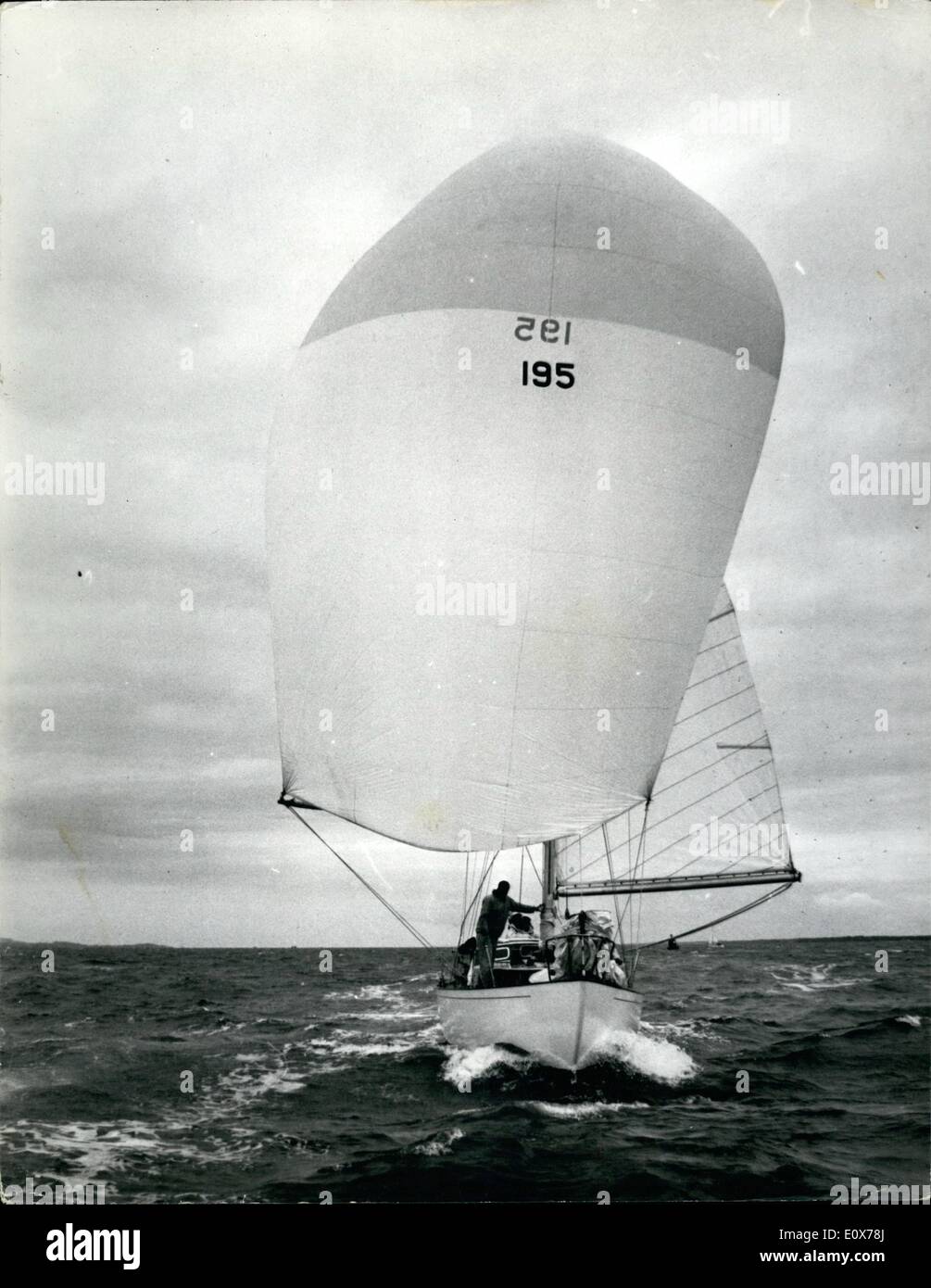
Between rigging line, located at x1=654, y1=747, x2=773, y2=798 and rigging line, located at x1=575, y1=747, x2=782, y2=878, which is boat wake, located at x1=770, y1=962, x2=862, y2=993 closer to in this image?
rigging line, located at x1=575, y1=747, x2=782, y2=878

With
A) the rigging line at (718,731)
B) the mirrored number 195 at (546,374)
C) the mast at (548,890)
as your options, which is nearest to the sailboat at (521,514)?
the mirrored number 195 at (546,374)

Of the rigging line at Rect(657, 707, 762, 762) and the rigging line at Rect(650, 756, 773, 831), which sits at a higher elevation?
the rigging line at Rect(657, 707, 762, 762)

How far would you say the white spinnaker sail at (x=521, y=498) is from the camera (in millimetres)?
10758

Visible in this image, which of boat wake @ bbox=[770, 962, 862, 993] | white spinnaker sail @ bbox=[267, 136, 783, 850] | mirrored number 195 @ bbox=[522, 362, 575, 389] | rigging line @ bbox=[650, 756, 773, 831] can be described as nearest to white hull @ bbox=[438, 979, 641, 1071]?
white spinnaker sail @ bbox=[267, 136, 783, 850]

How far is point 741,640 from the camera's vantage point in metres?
15.2

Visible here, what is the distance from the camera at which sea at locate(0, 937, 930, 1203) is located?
8.46 metres

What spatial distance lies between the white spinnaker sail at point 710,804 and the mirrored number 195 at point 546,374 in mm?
4378

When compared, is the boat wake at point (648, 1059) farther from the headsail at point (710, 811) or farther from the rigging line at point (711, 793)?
the rigging line at point (711, 793)

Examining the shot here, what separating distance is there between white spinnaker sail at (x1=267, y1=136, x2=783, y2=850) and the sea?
243cm

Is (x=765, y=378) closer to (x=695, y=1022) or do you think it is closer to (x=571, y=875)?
(x=571, y=875)
